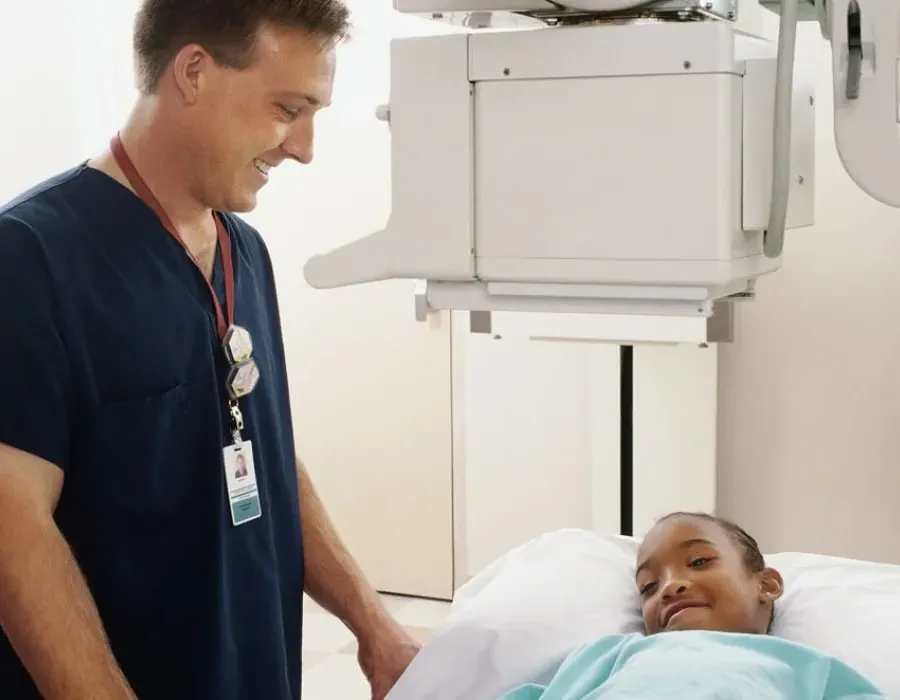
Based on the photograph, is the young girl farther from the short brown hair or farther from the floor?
the floor

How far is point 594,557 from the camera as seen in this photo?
6.28ft

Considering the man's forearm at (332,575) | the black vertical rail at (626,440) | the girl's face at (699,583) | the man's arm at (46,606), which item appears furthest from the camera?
the black vertical rail at (626,440)

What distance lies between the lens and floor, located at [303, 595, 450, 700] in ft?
10.1

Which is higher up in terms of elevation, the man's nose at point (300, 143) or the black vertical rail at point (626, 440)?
the man's nose at point (300, 143)

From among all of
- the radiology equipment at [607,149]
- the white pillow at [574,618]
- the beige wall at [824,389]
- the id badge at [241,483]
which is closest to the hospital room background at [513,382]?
the beige wall at [824,389]

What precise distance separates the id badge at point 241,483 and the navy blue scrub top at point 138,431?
13 mm

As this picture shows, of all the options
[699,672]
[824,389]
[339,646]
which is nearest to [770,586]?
[699,672]

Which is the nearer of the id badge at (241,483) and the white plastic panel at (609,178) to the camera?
the white plastic panel at (609,178)

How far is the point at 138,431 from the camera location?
4.27ft

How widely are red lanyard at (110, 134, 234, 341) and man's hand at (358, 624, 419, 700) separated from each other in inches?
17.1

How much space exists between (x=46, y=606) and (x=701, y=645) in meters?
0.78

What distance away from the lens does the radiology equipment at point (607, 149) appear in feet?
3.28

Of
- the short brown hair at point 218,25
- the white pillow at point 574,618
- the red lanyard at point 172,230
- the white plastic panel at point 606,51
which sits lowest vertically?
the white pillow at point 574,618

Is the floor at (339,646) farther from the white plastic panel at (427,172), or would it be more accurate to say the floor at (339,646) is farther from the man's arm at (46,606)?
the white plastic panel at (427,172)
